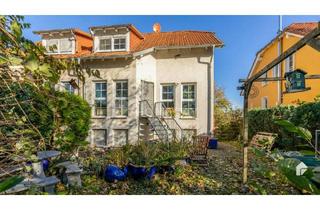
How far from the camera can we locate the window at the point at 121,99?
154 inches

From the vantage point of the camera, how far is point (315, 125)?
3941 mm

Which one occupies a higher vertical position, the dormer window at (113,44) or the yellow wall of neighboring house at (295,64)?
the dormer window at (113,44)

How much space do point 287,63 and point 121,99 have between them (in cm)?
254

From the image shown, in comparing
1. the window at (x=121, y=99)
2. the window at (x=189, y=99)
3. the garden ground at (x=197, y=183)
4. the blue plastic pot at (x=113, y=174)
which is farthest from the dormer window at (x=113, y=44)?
the garden ground at (x=197, y=183)

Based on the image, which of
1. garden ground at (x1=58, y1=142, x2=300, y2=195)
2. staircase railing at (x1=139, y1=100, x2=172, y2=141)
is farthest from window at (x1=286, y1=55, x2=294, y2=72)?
staircase railing at (x1=139, y1=100, x2=172, y2=141)

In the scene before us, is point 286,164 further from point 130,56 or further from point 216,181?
point 130,56

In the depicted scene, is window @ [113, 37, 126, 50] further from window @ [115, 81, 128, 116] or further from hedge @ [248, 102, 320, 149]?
hedge @ [248, 102, 320, 149]

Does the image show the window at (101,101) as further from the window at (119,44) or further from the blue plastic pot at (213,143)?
the blue plastic pot at (213,143)

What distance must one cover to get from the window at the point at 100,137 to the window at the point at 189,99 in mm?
1274

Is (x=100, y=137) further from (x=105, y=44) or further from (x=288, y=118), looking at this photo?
(x=288, y=118)

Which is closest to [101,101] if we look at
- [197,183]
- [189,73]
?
[189,73]

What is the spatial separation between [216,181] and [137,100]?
1690 mm
